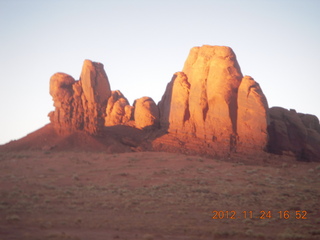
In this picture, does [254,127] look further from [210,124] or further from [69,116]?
[69,116]

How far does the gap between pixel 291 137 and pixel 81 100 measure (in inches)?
831

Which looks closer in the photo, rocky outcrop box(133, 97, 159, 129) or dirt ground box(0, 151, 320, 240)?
dirt ground box(0, 151, 320, 240)

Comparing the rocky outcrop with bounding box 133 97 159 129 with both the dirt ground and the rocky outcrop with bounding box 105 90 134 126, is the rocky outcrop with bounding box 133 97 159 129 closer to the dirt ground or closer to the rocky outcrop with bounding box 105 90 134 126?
the rocky outcrop with bounding box 105 90 134 126

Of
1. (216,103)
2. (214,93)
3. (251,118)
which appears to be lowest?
(251,118)

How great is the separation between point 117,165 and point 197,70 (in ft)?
49.1

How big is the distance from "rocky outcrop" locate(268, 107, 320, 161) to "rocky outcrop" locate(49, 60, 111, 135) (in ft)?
55.3

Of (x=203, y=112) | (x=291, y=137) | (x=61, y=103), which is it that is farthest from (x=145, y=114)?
(x=291, y=137)

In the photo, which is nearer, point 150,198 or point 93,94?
point 150,198

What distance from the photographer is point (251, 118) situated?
118 ft

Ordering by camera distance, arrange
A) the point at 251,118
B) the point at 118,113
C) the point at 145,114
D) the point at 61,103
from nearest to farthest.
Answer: the point at 251,118 < the point at 61,103 < the point at 145,114 < the point at 118,113
